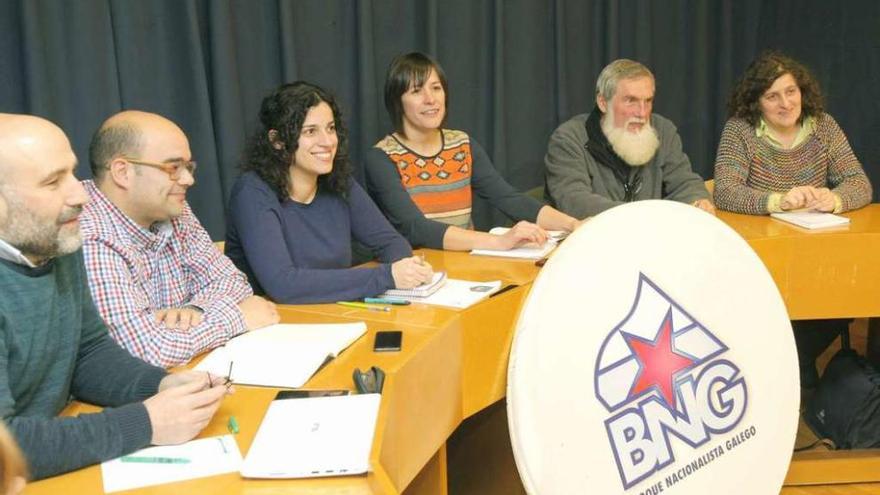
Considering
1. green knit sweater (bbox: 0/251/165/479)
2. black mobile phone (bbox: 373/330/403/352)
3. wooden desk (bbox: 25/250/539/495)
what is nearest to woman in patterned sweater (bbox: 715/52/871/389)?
wooden desk (bbox: 25/250/539/495)

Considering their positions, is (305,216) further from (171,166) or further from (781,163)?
(781,163)

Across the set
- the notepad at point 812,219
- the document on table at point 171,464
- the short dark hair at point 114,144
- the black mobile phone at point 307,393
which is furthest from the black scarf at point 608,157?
the document on table at point 171,464

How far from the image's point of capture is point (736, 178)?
3.31 meters

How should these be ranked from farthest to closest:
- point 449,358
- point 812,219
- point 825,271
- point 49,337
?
point 812,219
point 825,271
point 449,358
point 49,337

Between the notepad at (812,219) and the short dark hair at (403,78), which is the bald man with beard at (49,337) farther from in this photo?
the notepad at (812,219)

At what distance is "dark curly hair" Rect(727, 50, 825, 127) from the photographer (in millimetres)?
3379

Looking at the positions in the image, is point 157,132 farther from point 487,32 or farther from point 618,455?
point 487,32

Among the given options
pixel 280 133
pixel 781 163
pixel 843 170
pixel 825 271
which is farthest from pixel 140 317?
pixel 843 170

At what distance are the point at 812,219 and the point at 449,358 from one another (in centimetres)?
164

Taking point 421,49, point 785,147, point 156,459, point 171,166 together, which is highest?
point 421,49

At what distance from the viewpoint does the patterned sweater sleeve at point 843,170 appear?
3.19 metres

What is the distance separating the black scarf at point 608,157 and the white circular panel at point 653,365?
193 centimetres

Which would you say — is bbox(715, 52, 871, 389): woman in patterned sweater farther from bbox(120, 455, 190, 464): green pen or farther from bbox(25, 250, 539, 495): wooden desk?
bbox(120, 455, 190, 464): green pen

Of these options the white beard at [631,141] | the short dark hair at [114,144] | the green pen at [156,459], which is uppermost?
the short dark hair at [114,144]
